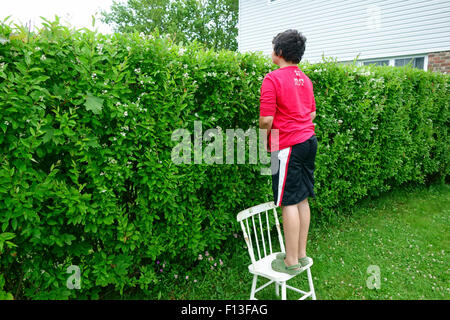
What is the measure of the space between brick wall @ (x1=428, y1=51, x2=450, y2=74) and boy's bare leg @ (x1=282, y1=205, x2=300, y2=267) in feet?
27.0

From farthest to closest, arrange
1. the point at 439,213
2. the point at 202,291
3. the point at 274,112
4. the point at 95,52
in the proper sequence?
the point at 439,213 < the point at 202,291 < the point at 274,112 < the point at 95,52

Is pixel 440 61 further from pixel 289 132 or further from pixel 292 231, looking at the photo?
pixel 292 231

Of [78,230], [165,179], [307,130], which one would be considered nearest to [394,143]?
[307,130]

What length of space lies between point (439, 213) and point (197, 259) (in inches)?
176

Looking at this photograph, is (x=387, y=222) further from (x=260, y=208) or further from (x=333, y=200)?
(x=260, y=208)

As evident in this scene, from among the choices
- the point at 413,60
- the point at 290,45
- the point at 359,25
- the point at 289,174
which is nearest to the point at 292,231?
the point at 289,174

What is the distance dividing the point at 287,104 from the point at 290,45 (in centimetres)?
50

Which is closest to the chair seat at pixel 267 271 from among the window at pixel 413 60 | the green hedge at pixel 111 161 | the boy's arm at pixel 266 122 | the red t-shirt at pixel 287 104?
the green hedge at pixel 111 161

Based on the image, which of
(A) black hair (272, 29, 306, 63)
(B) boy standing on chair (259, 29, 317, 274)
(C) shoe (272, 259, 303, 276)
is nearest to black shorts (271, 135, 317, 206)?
(B) boy standing on chair (259, 29, 317, 274)

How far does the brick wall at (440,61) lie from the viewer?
8.27 m

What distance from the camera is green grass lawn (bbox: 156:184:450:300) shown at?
2.99 m

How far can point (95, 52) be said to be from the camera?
2.25 m

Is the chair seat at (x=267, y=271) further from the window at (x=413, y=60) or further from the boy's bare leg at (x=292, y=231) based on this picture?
the window at (x=413, y=60)

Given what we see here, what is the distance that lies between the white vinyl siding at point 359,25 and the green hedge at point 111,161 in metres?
7.45
